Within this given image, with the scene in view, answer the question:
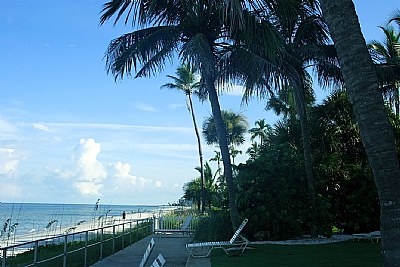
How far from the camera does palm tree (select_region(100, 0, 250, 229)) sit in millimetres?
12117

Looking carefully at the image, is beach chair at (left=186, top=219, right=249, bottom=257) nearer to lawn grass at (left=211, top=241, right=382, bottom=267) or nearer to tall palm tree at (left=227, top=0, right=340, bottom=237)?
lawn grass at (left=211, top=241, right=382, bottom=267)

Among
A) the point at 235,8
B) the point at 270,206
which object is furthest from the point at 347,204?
the point at 235,8

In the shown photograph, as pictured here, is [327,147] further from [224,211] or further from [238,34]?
[238,34]

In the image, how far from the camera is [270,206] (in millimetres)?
14773

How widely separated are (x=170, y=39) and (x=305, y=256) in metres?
6.82

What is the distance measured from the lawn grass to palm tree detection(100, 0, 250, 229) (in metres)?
1.42

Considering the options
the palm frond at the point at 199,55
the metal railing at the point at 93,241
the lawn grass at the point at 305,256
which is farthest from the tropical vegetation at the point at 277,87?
the metal railing at the point at 93,241

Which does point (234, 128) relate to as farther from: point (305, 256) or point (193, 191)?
point (305, 256)

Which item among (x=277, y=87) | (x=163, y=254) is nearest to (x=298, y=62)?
(x=277, y=87)

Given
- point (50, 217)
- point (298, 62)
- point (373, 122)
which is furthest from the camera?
point (50, 217)

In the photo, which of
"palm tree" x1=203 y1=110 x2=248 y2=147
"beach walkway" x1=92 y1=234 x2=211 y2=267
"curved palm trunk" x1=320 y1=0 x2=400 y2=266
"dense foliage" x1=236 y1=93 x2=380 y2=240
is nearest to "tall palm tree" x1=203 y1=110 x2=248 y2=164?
"palm tree" x1=203 y1=110 x2=248 y2=147

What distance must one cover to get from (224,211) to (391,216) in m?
10.9

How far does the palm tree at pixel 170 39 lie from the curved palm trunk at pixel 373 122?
6.77 metres

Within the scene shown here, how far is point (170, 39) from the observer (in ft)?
41.6
